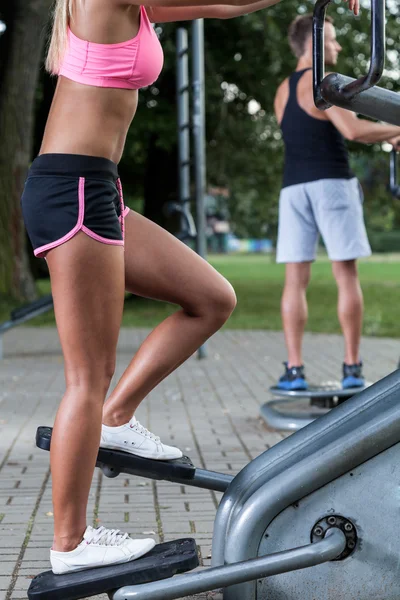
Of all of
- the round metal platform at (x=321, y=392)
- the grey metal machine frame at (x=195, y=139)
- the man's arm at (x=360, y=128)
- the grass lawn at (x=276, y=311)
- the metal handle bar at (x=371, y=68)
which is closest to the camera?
the metal handle bar at (x=371, y=68)

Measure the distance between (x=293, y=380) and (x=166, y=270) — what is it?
9.09 ft

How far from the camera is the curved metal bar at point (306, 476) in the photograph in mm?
2549

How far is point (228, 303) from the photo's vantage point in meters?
2.97

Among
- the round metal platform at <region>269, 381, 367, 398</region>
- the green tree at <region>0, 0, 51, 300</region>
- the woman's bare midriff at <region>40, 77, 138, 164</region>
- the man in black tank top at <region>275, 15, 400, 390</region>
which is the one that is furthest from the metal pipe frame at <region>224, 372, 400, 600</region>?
the green tree at <region>0, 0, 51, 300</region>

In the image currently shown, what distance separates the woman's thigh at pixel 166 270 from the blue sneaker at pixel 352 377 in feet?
8.71

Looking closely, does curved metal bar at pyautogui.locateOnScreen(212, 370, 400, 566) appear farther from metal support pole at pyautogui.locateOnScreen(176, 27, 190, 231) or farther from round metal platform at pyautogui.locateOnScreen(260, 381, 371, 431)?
metal support pole at pyautogui.locateOnScreen(176, 27, 190, 231)

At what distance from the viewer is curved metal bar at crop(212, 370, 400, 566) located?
2.61m

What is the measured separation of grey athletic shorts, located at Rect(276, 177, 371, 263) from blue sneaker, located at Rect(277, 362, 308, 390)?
0.63 meters

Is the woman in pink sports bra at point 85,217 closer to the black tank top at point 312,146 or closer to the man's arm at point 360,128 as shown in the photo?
the man's arm at point 360,128

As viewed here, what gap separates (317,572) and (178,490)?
1.76 m

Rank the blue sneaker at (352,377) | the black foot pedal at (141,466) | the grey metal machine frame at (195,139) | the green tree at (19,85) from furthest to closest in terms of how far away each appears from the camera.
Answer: the green tree at (19,85) < the grey metal machine frame at (195,139) < the blue sneaker at (352,377) < the black foot pedal at (141,466)

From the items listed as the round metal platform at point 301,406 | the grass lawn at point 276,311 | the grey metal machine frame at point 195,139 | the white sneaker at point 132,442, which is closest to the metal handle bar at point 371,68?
the white sneaker at point 132,442

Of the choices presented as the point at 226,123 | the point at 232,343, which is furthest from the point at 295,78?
the point at 226,123

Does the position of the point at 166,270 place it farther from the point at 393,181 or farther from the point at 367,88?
the point at 393,181
